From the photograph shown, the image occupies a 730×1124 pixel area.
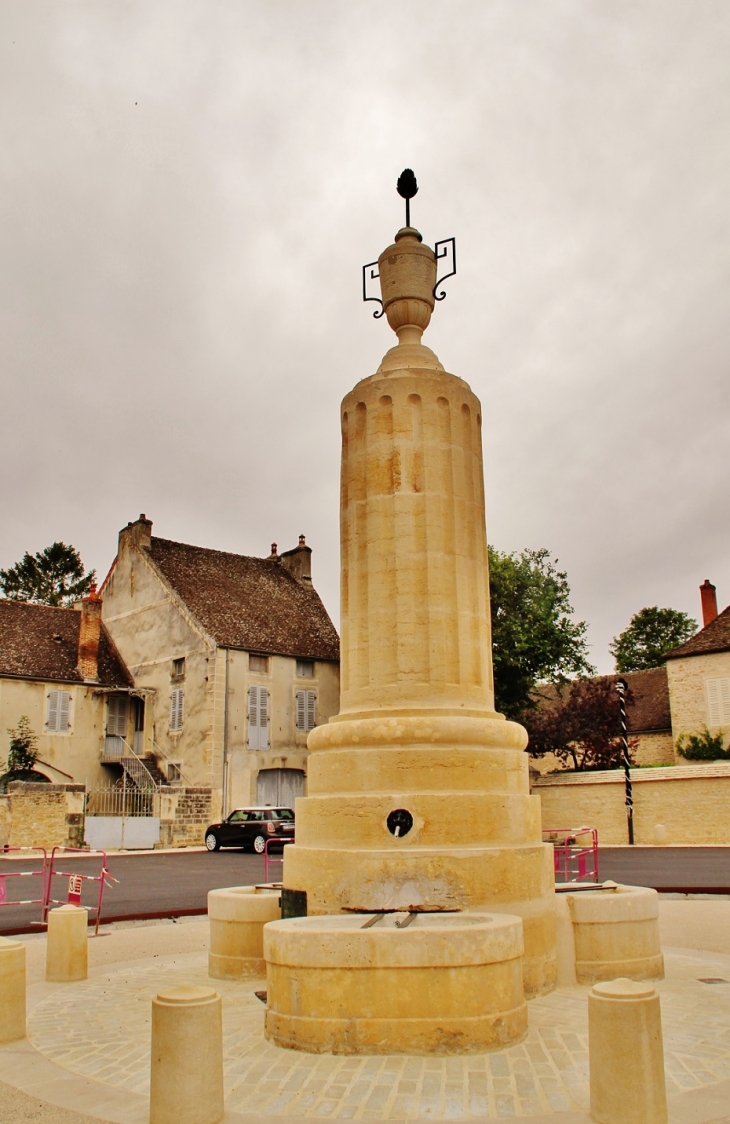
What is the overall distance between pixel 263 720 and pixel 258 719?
0.24 m

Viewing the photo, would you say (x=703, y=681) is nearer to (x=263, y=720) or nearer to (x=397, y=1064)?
(x=263, y=720)

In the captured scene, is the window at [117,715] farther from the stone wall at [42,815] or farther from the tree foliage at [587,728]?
the tree foliage at [587,728]

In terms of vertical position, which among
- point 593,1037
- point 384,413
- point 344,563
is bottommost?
point 593,1037

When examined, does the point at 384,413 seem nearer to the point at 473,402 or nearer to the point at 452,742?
the point at 473,402

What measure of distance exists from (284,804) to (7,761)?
9.77 m

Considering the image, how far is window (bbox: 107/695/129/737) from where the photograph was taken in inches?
1345

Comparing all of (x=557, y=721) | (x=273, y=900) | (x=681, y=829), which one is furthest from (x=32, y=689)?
(x=273, y=900)

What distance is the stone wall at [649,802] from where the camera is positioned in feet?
85.6

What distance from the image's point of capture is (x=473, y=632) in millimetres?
7887

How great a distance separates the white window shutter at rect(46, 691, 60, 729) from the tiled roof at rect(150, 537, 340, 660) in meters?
5.68

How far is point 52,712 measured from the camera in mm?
32000

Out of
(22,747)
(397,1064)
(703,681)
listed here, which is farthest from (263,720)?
(397,1064)

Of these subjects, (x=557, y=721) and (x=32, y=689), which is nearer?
(x=32, y=689)

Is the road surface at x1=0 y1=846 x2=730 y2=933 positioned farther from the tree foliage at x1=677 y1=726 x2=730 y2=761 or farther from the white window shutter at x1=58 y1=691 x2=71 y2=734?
the white window shutter at x1=58 y1=691 x2=71 y2=734
